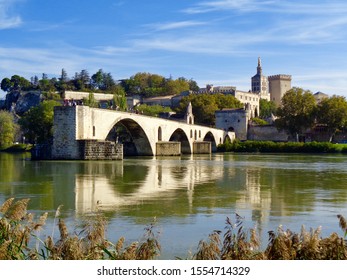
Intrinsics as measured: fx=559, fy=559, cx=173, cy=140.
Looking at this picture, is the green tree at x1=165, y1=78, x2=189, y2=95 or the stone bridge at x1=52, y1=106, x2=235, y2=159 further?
the green tree at x1=165, y1=78, x2=189, y2=95

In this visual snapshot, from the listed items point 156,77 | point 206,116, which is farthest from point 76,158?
point 156,77

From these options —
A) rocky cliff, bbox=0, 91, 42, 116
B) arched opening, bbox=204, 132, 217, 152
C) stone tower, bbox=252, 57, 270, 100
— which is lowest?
arched opening, bbox=204, 132, 217, 152

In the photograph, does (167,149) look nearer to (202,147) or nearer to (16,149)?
(202,147)

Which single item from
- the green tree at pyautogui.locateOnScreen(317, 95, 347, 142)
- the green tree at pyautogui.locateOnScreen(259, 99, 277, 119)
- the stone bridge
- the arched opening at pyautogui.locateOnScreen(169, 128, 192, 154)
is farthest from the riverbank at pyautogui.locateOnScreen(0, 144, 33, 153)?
the green tree at pyautogui.locateOnScreen(259, 99, 277, 119)

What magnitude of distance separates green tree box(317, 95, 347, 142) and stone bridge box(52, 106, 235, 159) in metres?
A: 15.1

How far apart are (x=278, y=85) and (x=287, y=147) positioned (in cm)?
10214

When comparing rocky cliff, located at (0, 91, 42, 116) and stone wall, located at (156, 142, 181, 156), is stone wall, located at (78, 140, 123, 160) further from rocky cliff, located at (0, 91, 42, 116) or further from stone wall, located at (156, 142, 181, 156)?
rocky cliff, located at (0, 91, 42, 116)

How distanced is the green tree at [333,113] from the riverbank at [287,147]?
31.0ft

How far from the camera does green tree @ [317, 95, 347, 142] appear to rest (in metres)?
77.1

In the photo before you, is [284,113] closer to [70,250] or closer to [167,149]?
[167,149]

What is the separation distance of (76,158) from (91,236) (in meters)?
33.0

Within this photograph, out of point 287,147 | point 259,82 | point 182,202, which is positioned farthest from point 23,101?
point 182,202

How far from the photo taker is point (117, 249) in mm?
6062
